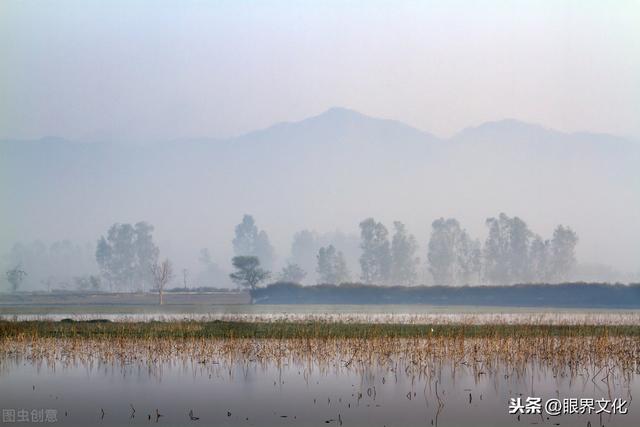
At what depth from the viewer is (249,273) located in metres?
164

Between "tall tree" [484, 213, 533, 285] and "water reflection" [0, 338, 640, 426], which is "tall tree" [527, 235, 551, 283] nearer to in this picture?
"tall tree" [484, 213, 533, 285]

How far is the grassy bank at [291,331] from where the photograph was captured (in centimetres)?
4125

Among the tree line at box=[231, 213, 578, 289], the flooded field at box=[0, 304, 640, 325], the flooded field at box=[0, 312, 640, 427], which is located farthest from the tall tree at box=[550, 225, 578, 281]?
the flooded field at box=[0, 312, 640, 427]

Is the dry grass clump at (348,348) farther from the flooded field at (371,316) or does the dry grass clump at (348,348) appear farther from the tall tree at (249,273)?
the tall tree at (249,273)

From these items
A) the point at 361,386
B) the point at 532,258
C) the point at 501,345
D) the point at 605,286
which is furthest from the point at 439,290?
the point at 361,386

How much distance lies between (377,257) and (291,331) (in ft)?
473

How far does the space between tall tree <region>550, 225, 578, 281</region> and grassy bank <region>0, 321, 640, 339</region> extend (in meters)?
138

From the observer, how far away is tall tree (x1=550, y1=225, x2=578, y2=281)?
184500 millimetres

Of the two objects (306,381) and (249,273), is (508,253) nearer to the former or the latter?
(249,273)

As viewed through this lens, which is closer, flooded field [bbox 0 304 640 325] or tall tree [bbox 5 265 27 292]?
flooded field [bbox 0 304 640 325]

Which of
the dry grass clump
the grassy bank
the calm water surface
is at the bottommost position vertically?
the calm water surface

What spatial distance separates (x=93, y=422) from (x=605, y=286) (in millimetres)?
105751

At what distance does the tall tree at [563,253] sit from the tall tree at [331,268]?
42.2 metres

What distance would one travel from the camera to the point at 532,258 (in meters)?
188
